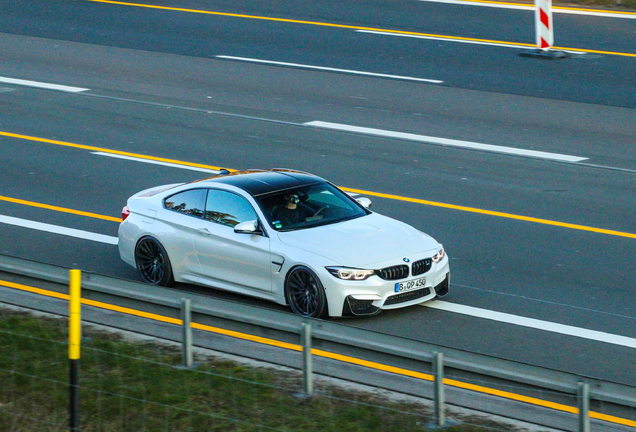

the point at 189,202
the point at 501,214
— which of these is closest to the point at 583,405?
the point at 189,202

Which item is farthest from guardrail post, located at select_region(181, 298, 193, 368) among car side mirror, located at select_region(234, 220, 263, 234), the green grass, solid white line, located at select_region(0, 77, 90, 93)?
solid white line, located at select_region(0, 77, 90, 93)

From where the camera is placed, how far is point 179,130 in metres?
19.7

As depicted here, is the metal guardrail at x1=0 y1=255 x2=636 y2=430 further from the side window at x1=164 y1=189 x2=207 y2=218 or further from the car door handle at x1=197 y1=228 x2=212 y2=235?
the side window at x1=164 y1=189 x2=207 y2=218

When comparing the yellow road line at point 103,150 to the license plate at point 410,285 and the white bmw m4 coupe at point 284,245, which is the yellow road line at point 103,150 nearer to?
the white bmw m4 coupe at point 284,245

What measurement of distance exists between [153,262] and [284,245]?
6.68 ft

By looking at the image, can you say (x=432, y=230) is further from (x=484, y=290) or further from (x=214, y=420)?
(x=214, y=420)

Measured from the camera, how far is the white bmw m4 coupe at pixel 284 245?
10758 mm

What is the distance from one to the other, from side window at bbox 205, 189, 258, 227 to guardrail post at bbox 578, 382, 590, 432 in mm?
5271

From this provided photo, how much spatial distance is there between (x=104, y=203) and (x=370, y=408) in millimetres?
8487

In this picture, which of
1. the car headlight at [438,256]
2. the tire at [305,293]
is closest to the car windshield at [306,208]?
the tire at [305,293]

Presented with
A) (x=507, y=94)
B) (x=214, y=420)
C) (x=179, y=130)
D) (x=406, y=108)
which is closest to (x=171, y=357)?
(x=214, y=420)

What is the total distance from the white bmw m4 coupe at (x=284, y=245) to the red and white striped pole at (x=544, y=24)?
42.4 ft

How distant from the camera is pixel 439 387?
7.74m

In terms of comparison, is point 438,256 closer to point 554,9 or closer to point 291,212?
point 291,212
